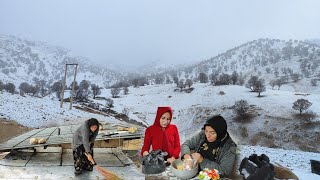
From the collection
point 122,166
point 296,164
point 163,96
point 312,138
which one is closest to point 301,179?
point 122,166

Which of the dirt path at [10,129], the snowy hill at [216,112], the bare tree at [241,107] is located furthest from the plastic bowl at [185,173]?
the bare tree at [241,107]

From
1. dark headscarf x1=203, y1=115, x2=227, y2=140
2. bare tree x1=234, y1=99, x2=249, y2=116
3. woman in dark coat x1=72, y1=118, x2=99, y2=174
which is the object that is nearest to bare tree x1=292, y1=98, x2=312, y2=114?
bare tree x1=234, y1=99, x2=249, y2=116

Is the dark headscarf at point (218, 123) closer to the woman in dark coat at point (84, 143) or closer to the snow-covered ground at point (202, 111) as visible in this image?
the woman in dark coat at point (84, 143)

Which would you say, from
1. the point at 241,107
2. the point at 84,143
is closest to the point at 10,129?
the point at 84,143

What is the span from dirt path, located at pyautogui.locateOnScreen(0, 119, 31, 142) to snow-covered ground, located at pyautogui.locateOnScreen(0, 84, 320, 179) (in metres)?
1.85

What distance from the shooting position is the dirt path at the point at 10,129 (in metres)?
23.2

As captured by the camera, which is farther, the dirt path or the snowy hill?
the snowy hill

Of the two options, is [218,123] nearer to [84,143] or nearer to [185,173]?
[185,173]

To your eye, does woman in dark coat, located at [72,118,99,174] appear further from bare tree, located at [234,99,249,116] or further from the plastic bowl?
bare tree, located at [234,99,249,116]

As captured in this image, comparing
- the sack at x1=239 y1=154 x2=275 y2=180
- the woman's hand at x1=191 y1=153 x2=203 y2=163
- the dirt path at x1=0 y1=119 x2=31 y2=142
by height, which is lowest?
the dirt path at x1=0 y1=119 x2=31 y2=142

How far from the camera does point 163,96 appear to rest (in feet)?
289

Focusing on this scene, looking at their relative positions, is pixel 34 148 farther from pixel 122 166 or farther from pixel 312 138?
pixel 312 138

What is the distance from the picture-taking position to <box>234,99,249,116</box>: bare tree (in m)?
64.4

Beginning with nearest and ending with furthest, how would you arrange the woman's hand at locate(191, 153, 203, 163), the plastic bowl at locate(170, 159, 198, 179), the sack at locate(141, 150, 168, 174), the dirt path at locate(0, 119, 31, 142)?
the plastic bowl at locate(170, 159, 198, 179), the woman's hand at locate(191, 153, 203, 163), the sack at locate(141, 150, 168, 174), the dirt path at locate(0, 119, 31, 142)
